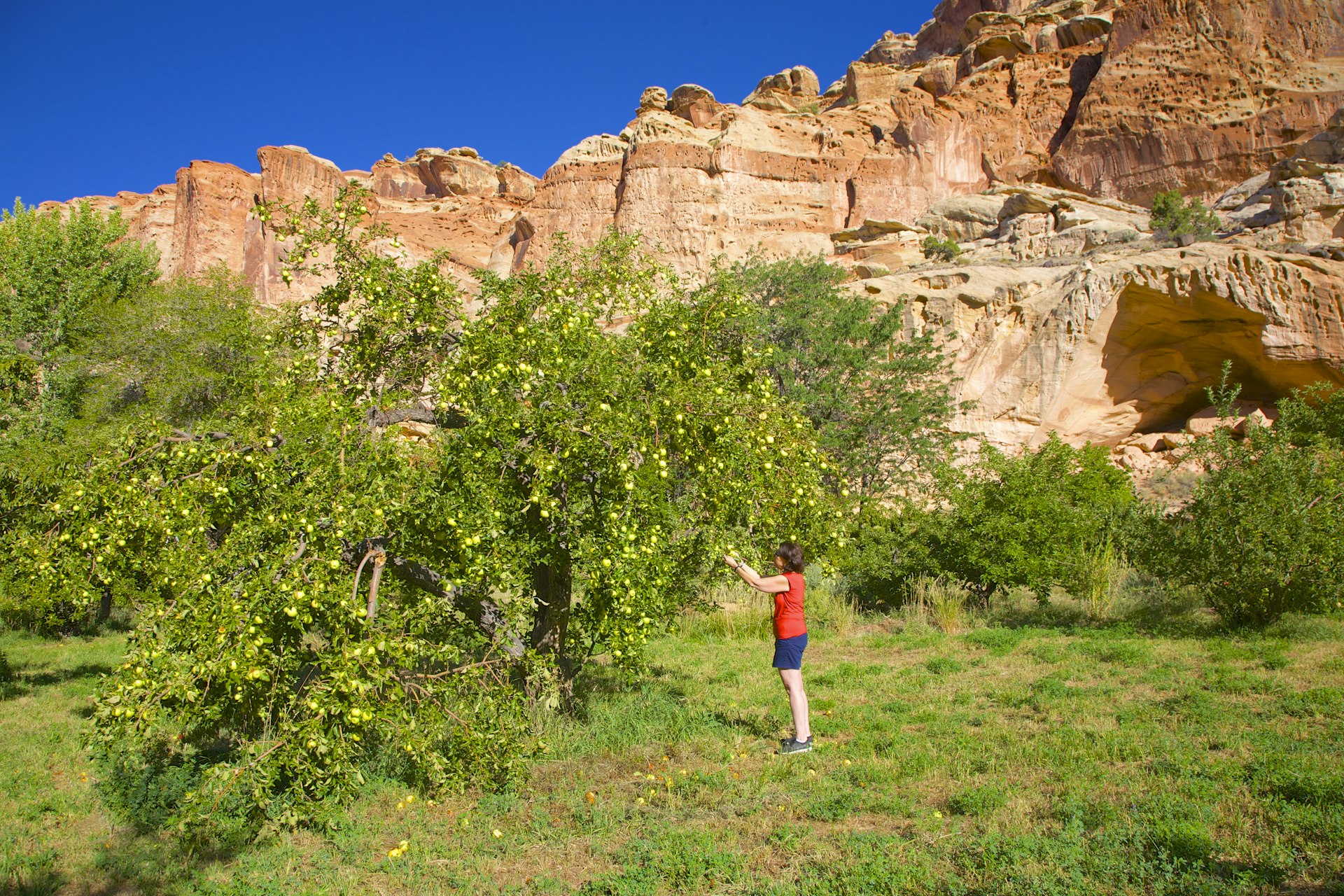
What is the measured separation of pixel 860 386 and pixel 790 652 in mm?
13767

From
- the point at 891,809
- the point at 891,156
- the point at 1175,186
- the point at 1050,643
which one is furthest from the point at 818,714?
the point at 891,156

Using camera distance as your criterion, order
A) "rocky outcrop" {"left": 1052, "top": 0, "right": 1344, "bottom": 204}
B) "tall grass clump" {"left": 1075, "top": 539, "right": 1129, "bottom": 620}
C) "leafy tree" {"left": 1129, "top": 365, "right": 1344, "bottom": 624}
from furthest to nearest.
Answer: "rocky outcrop" {"left": 1052, "top": 0, "right": 1344, "bottom": 204}
"tall grass clump" {"left": 1075, "top": 539, "right": 1129, "bottom": 620}
"leafy tree" {"left": 1129, "top": 365, "right": 1344, "bottom": 624}

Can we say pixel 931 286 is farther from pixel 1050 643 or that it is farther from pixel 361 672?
pixel 361 672

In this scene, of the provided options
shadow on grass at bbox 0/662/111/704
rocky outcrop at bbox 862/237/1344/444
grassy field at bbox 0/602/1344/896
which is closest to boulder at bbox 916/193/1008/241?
rocky outcrop at bbox 862/237/1344/444

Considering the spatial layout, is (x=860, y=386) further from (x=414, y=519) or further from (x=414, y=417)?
(x=414, y=519)

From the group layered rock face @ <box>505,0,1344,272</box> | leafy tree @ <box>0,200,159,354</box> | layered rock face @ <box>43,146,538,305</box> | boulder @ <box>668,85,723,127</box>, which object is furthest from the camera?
boulder @ <box>668,85,723,127</box>

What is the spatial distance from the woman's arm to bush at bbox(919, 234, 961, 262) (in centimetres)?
3237

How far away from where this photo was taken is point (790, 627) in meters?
6.17

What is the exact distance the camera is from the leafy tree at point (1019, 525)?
37.6ft

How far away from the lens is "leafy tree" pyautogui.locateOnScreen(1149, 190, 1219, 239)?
97.5 ft

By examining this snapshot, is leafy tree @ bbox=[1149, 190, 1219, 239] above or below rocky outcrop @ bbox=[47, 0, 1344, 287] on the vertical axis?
below

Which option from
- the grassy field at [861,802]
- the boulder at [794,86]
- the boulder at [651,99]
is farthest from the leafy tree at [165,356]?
the boulder at [794,86]

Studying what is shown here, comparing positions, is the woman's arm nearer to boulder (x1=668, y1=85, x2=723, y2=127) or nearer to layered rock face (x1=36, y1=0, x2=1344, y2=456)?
layered rock face (x1=36, y1=0, x2=1344, y2=456)

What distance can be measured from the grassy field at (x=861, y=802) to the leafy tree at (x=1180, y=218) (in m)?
26.9
